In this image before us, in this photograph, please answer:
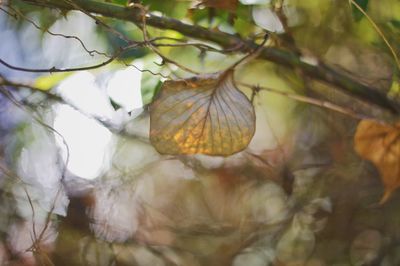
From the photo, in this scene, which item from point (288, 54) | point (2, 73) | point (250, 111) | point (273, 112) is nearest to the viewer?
point (250, 111)

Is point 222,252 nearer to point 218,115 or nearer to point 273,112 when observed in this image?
point 273,112

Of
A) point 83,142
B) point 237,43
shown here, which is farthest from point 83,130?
point 237,43

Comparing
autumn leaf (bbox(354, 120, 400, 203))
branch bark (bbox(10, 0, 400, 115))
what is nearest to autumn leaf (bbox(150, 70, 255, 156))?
branch bark (bbox(10, 0, 400, 115))

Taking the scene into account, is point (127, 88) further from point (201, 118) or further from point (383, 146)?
point (383, 146)

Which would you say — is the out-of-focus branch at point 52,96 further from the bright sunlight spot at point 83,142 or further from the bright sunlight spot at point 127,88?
the bright sunlight spot at point 127,88

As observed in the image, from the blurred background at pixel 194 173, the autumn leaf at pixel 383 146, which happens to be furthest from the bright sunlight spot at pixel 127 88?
the autumn leaf at pixel 383 146

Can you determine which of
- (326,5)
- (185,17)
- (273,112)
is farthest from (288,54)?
(273,112)
